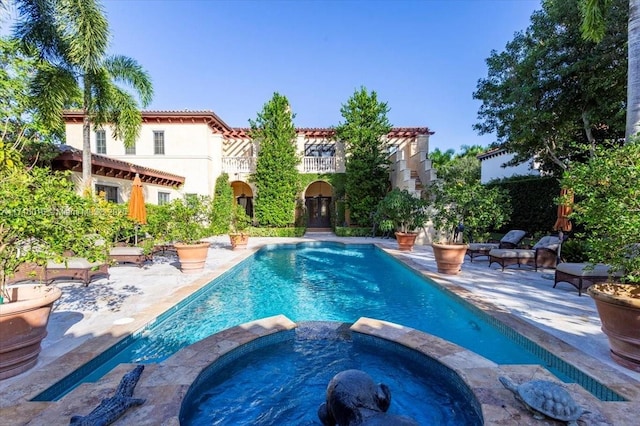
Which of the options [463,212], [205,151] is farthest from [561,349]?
[205,151]

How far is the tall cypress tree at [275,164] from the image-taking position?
20266 mm

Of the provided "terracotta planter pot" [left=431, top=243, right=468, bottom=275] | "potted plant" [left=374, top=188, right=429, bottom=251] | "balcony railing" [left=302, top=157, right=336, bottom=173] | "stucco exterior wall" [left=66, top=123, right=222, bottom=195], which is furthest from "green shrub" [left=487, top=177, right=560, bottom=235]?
"stucco exterior wall" [left=66, top=123, right=222, bottom=195]

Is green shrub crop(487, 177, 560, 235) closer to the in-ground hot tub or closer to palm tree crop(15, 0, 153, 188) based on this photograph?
the in-ground hot tub

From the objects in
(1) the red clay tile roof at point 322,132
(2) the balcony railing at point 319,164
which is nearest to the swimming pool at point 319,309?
(2) the balcony railing at point 319,164

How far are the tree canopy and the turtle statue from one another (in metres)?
8.74

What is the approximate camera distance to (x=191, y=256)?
8.66 metres

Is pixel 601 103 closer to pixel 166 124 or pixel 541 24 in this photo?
pixel 541 24

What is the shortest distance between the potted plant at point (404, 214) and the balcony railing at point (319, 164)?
7.74 meters

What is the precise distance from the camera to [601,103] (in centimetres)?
973

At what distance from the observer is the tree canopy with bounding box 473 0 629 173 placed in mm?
9414

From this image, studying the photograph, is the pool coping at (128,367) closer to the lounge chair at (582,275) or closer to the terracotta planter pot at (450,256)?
the lounge chair at (582,275)

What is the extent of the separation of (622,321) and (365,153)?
57.1 feet

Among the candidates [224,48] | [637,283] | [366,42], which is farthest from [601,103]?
[224,48]

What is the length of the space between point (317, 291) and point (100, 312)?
4.61 metres
